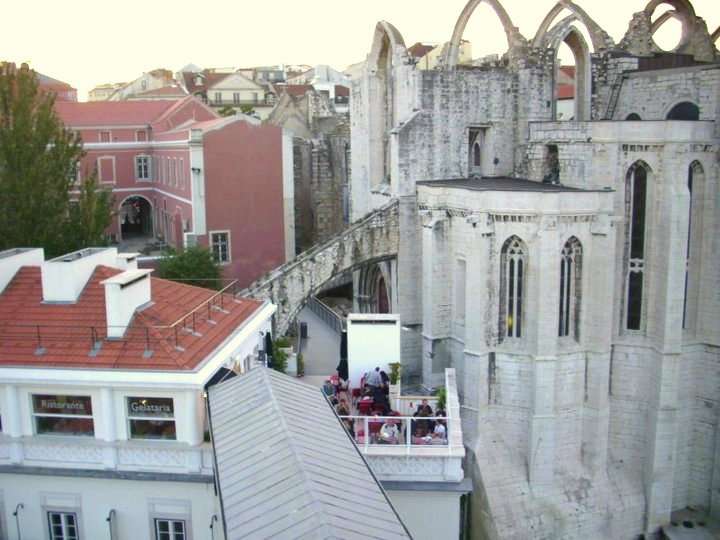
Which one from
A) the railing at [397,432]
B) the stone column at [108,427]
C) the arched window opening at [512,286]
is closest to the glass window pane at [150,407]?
the stone column at [108,427]

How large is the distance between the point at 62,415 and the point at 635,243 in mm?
18216

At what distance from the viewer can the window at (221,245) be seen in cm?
3581

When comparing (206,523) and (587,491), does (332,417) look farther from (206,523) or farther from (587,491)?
(587,491)

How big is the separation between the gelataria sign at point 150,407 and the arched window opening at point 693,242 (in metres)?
17.1

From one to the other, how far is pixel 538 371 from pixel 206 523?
11.7 meters

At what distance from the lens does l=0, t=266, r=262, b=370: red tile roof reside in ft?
52.4

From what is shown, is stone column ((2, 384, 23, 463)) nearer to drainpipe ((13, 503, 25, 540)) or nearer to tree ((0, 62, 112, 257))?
drainpipe ((13, 503, 25, 540))

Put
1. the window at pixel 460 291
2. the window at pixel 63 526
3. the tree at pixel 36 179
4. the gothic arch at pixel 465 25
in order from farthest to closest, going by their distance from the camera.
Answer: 1. the gothic arch at pixel 465 25
2. the tree at pixel 36 179
3. the window at pixel 460 291
4. the window at pixel 63 526

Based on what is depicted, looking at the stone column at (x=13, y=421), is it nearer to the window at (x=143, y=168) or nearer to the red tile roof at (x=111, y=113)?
the window at (x=143, y=168)

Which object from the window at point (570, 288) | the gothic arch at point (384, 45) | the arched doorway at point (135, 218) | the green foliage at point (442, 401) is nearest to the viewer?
the green foliage at point (442, 401)

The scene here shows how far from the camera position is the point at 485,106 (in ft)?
95.5

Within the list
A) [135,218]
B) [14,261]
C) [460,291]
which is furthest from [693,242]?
[135,218]

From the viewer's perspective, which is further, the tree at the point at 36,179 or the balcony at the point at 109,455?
the tree at the point at 36,179

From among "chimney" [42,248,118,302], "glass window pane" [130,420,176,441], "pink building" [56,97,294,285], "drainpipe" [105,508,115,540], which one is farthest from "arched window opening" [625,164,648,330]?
"pink building" [56,97,294,285]
